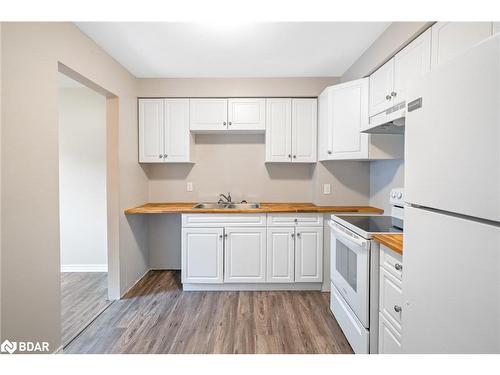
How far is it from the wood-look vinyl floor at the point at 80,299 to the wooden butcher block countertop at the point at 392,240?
7.60ft

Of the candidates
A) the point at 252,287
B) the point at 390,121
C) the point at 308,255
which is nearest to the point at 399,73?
the point at 390,121

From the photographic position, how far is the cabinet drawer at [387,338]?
1.30m

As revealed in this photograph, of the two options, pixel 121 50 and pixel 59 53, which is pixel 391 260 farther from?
pixel 121 50

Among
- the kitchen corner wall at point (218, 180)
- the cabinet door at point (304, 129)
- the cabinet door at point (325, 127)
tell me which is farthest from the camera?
the kitchen corner wall at point (218, 180)

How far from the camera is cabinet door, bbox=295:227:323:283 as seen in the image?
2684 mm

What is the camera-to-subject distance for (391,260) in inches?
54.0

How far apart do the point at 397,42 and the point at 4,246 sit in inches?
108

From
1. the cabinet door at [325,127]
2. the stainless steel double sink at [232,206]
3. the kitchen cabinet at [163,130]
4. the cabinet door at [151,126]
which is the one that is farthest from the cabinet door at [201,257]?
the cabinet door at [325,127]

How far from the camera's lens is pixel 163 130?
2.93m

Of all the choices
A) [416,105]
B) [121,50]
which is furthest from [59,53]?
[416,105]

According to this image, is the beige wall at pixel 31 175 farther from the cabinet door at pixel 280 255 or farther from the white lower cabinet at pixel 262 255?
the cabinet door at pixel 280 255

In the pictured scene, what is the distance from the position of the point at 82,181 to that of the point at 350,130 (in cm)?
329

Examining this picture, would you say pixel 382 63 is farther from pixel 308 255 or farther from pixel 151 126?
pixel 151 126

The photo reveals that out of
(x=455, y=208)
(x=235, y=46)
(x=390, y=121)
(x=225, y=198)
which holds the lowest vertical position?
(x=225, y=198)
